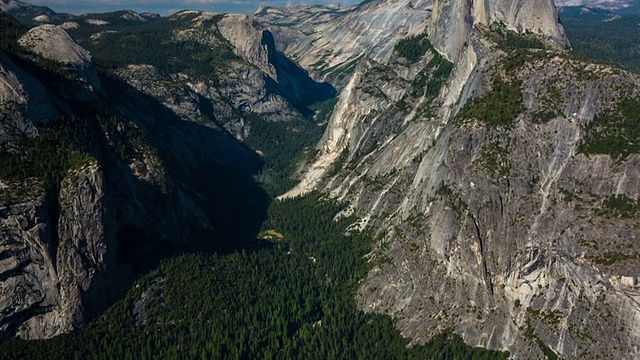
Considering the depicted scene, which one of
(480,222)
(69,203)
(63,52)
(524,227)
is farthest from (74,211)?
(524,227)

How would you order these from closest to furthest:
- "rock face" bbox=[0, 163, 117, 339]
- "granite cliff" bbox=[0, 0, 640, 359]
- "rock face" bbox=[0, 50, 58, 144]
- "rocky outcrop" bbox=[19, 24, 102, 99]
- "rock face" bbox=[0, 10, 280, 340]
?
"granite cliff" bbox=[0, 0, 640, 359] → "rock face" bbox=[0, 163, 117, 339] → "rock face" bbox=[0, 10, 280, 340] → "rock face" bbox=[0, 50, 58, 144] → "rocky outcrop" bbox=[19, 24, 102, 99]

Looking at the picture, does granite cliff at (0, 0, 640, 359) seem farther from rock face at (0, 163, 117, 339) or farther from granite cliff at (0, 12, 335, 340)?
granite cliff at (0, 12, 335, 340)

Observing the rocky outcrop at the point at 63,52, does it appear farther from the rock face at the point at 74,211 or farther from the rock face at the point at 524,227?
the rock face at the point at 524,227

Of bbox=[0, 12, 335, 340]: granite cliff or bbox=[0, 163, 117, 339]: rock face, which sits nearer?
bbox=[0, 163, 117, 339]: rock face

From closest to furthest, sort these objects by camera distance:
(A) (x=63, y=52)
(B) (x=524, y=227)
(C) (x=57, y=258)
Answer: (C) (x=57, y=258), (B) (x=524, y=227), (A) (x=63, y=52)

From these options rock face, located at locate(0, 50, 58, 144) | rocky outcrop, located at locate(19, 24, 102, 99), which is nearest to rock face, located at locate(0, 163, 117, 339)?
rock face, located at locate(0, 50, 58, 144)

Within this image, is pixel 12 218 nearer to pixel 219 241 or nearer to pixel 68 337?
pixel 68 337

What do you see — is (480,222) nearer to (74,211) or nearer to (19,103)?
(74,211)

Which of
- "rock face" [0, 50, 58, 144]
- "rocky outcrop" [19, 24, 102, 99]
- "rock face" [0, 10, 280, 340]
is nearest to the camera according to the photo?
"rock face" [0, 10, 280, 340]
